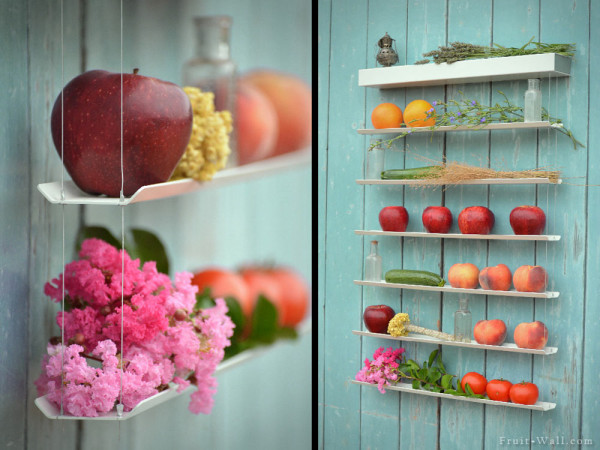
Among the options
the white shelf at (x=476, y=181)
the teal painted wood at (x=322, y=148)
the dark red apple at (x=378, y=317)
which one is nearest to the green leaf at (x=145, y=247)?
the white shelf at (x=476, y=181)

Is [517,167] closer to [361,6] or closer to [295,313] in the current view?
[361,6]

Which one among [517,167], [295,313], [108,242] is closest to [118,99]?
[108,242]

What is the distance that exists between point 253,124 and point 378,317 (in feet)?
4.47

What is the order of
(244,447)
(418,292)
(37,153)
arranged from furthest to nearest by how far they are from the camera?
1. (418,292)
2. (244,447)
3. (37,153)

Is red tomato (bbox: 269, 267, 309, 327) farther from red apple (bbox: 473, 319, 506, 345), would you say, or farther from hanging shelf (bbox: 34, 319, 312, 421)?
red apple (bbox: 473, 319, 506, 345)

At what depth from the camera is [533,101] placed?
1.90 meters

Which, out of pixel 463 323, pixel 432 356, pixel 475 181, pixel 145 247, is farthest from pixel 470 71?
pixel 145 247

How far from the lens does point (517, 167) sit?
204 cm

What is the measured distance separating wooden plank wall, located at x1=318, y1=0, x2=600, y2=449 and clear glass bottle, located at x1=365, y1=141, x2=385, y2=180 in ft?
0.13

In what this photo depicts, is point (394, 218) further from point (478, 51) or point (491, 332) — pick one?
point (478, 51)

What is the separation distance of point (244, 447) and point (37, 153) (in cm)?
52

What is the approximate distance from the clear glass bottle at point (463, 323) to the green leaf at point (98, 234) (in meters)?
1.38

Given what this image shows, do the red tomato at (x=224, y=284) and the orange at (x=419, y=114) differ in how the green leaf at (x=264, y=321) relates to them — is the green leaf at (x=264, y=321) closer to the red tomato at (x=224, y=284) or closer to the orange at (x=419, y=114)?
the red tomato at (x=224, y=284)

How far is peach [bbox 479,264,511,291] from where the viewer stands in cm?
200
